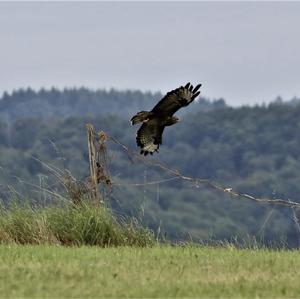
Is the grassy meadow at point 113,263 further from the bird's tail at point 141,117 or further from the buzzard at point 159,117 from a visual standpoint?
the bird's tail at point 141,117

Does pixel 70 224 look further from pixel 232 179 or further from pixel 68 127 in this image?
pixel 68 127

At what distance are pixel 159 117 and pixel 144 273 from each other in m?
4.00

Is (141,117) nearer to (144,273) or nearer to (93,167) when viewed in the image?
(93,167)

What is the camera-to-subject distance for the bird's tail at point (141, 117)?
527 inches

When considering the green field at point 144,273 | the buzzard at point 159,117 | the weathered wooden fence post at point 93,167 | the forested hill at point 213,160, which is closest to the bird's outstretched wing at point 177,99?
the buzzard at point 159,117

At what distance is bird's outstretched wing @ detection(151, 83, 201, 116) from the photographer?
1324cm

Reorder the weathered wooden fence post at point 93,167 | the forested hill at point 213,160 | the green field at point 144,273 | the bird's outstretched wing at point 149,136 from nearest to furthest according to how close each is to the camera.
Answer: the green field at point 144,273, the bird's outstretched wing at point 149,136, the weathered wooden fence post at point 93,167, the forested hill at point 213,160

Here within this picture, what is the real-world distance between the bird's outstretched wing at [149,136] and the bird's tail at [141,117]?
0.51 feet

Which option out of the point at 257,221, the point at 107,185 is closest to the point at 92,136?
the point at 107,185

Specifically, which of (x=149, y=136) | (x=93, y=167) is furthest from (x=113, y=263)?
(x=93, y=167)

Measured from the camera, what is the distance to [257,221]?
483 ft

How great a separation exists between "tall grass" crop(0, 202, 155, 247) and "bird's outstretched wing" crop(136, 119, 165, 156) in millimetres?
981

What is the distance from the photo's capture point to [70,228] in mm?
13562

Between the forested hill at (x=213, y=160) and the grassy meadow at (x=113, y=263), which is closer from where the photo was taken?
the grassy meadow at (x=113, y=263)
